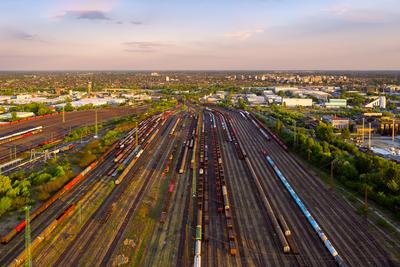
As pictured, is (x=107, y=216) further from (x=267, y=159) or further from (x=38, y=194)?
Result: (x=267, y=159)

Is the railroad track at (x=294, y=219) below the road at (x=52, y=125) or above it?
below

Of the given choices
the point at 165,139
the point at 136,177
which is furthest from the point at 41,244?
the point at 165,139

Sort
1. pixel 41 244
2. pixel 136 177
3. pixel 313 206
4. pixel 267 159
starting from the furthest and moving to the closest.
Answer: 1. pixel 267 159
2. pixel 136 177
3. pixel 313 206
4. pixel 41 244

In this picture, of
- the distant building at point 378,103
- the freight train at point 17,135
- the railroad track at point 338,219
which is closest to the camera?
the railroad track at point 338,219

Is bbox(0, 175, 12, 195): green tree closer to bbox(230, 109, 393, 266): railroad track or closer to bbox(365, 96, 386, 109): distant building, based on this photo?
bbox(230, 109, 393, 266): railroad track

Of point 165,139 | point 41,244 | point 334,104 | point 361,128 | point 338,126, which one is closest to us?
point 41,244

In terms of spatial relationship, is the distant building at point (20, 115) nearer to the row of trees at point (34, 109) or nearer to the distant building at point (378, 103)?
the row of trees at point (34, 109)

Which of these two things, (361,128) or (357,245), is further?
(361,128)

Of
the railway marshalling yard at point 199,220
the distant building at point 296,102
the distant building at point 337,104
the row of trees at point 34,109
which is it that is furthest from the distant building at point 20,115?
the distant building at point 337,104
